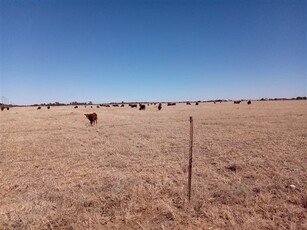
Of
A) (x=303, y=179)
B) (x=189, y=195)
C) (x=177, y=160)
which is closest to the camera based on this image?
(x=189, y=195)

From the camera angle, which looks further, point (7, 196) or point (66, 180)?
point (66, 180)

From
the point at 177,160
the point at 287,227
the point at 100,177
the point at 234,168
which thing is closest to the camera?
the point at 287,227

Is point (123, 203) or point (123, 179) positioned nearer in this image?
point (123, 203)

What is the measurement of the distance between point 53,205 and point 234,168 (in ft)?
16.5

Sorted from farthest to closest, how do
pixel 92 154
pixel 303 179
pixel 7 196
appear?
pixel 92 154 < pixel 303 179 < pixel 7 196

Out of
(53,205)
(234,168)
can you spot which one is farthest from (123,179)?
(234,168)

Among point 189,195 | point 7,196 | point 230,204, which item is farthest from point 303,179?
point 7,196

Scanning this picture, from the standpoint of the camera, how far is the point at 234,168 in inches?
342

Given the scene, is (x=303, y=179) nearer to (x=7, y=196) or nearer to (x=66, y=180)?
(x=66, y=180)

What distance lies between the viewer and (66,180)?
25.6 feet

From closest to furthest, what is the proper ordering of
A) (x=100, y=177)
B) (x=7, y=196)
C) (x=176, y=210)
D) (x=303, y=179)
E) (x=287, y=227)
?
(x=287, y=227)
(x=176, y=210)
(x=7, y=196)
(x=303, y=179)
(x=100, y=177)

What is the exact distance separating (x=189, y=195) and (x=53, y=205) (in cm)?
266

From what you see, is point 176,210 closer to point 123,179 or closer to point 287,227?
point 287,227

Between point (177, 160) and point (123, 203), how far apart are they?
4328 millimetres
